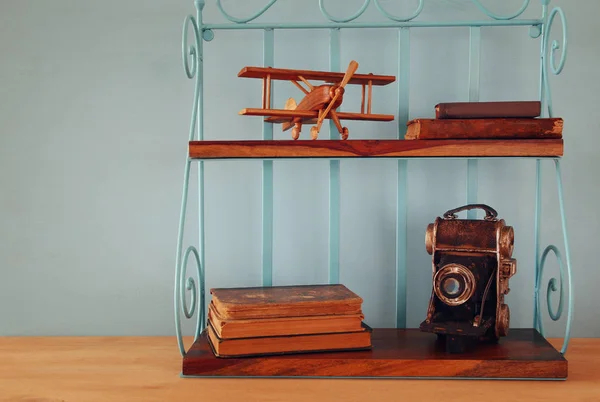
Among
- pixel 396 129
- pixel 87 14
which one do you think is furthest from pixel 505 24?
pixel 87 14

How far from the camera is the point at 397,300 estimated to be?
1388 mm

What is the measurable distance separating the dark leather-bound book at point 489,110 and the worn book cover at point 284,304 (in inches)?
14.0

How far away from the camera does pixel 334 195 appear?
54.8 inches

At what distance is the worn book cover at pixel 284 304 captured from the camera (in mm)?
1128

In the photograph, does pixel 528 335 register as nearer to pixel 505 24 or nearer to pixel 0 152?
pixel 505 24

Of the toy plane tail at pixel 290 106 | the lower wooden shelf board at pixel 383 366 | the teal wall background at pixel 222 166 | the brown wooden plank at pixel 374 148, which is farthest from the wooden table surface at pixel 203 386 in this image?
the toy plane tail at pixel 290 106

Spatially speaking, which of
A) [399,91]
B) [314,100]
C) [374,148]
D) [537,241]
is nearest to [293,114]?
[314,100]

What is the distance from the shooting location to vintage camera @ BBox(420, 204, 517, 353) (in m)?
1.16

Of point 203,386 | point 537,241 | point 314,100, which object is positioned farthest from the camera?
point 537,241

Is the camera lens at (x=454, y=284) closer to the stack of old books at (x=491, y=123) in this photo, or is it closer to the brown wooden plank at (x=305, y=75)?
the stack of old books at (x=491, y=123)

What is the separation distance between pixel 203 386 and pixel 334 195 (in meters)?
0.49

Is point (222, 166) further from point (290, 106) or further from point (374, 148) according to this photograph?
point (374, 148)

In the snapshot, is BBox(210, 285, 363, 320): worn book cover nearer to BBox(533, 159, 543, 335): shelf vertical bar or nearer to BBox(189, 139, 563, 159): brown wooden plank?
BBox(189, 139, 563, 159): brown wooden plank

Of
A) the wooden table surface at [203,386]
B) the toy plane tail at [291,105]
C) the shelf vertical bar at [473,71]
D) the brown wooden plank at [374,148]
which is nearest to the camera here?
the wooden table surface at [203,386]
